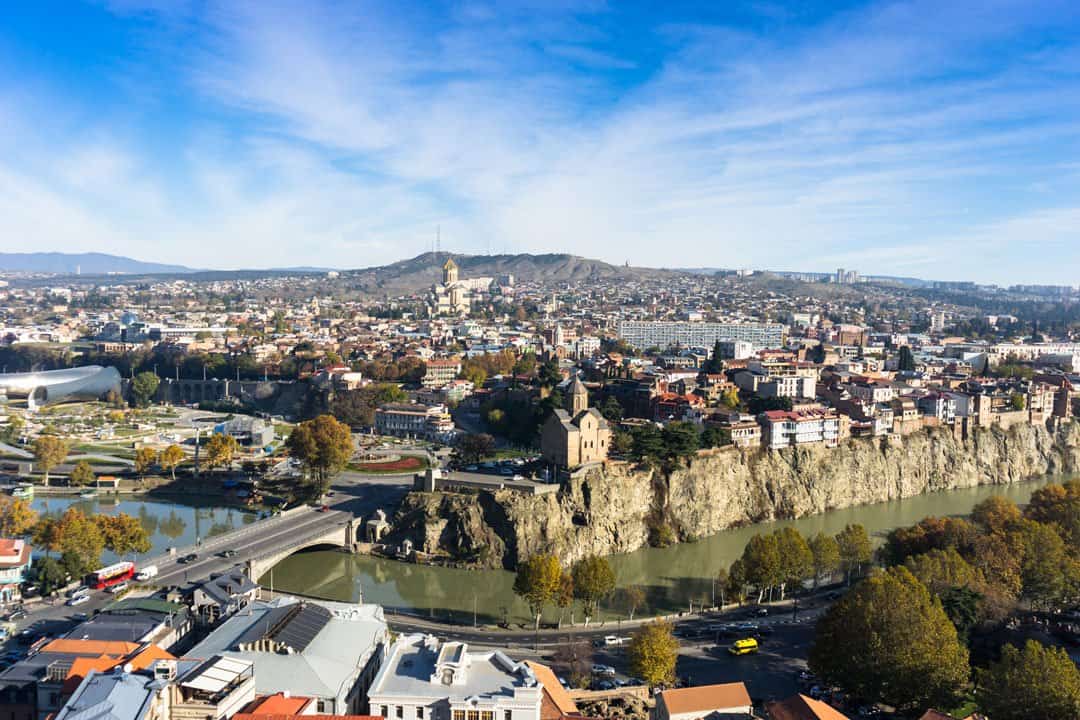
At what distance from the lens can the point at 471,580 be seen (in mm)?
20828

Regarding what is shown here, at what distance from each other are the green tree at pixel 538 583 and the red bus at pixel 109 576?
27.1 feet

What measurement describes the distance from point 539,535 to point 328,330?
168ft

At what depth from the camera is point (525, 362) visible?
159ft

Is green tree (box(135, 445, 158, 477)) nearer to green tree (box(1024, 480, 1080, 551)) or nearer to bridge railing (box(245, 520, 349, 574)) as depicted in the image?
bridge railing (box(245, 520, 349, 574))

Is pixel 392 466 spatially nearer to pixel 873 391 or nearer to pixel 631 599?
pixel 631 599

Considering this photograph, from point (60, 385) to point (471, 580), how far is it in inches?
1378

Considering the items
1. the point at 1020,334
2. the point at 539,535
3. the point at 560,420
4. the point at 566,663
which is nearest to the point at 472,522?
the point at 539,535

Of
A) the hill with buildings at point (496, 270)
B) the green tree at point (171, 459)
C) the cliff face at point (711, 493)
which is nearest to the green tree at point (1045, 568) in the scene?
the cliff face at point (711, 493)

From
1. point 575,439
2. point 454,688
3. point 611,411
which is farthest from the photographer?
point 611,411

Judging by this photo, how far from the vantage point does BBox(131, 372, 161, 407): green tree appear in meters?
45.6

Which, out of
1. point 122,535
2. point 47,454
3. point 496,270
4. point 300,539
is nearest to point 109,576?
point 122,535

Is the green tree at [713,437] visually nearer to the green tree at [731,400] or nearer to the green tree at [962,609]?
the green tree at [731,400]

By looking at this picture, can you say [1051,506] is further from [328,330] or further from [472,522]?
[328,330]

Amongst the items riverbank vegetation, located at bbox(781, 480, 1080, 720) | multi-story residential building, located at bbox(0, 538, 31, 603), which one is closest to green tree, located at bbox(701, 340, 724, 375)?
riverbank vegetation, located at bbox(781, 480, 1080, 720)
